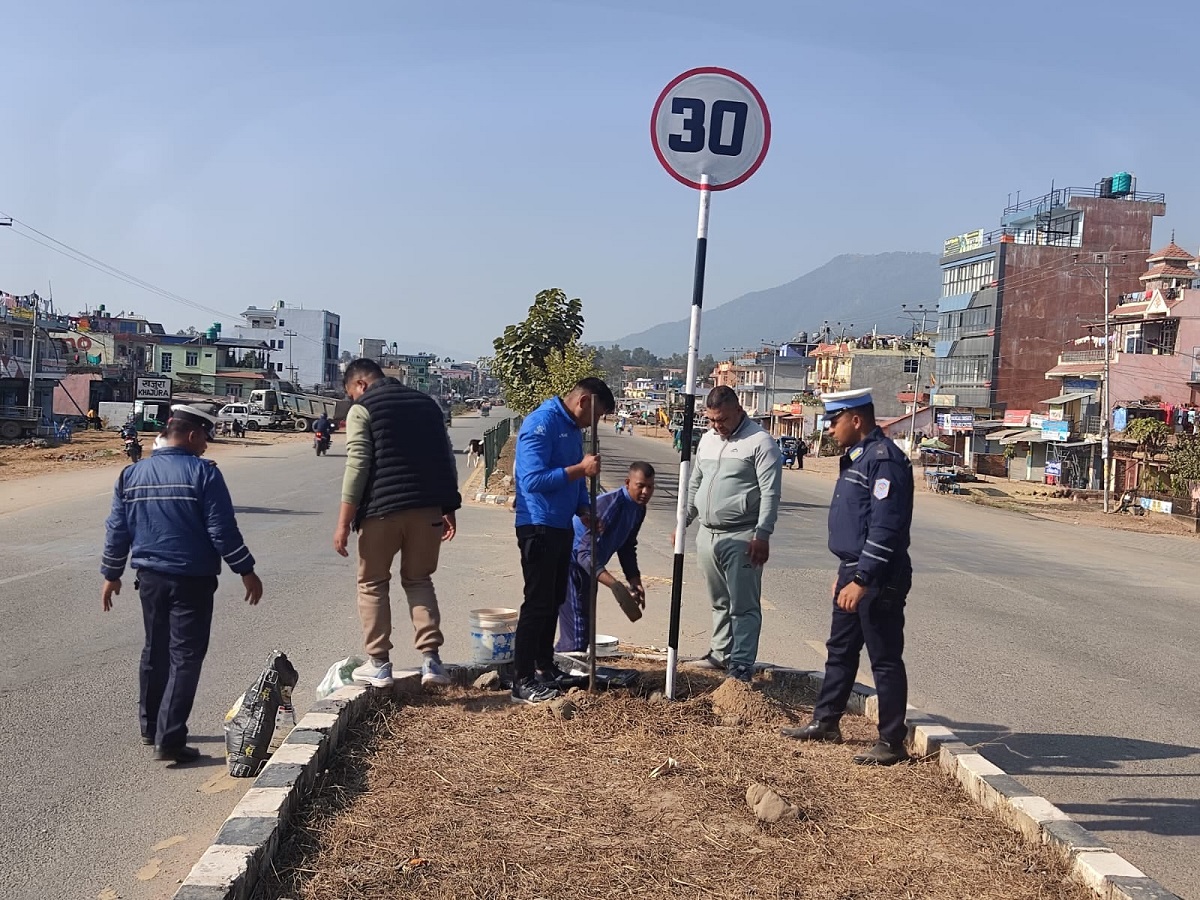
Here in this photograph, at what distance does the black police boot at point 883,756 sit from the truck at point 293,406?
62.9 metres

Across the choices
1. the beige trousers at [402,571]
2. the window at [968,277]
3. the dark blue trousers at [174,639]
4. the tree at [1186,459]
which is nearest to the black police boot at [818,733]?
the beige trousers at [402,571]

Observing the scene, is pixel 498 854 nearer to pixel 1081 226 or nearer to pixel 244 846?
pixel 244 846

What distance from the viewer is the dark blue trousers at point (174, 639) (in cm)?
514

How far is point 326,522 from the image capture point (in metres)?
16.9

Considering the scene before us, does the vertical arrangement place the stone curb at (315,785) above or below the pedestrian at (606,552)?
below

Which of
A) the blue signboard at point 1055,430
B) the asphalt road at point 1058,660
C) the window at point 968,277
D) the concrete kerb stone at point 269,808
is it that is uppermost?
the window at point 968,277

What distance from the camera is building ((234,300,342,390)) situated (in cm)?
12075

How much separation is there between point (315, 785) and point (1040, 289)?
66702 millimetres

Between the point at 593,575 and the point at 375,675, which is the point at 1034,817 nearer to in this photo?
the point at 593,575

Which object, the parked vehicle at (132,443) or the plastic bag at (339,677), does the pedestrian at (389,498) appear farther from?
the parked vehicle at (132,443)

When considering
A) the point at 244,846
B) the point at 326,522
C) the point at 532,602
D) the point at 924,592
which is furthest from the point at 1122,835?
the point at 326,522

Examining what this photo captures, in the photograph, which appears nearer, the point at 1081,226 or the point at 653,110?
the point at 653,110

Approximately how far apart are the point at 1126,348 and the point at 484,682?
152ft

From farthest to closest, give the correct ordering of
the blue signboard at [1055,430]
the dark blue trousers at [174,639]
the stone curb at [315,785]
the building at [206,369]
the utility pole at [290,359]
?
the utility pole at [290,359] → the building at [206,369] → the blue signboard at [1055,430] → the dark blue trousers at [174,639] → the stone curb at [315,785]
